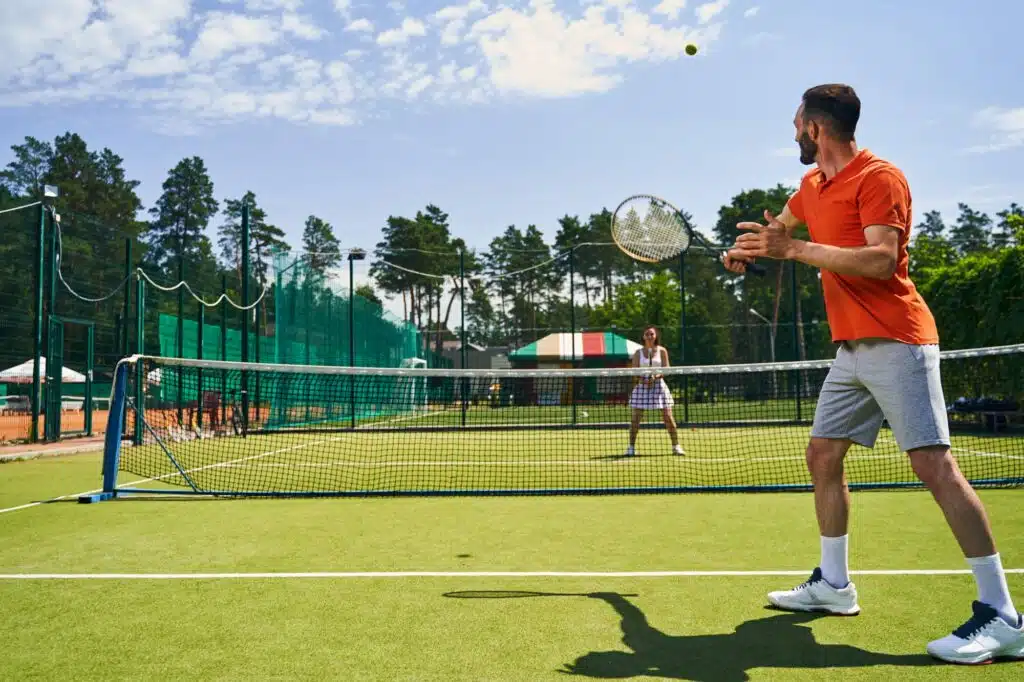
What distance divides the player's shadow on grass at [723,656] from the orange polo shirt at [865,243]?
3.73 feet

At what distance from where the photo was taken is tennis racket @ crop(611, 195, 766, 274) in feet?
24.9

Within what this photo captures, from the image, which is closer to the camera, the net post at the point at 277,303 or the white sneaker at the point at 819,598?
the white sneaker at the point at 819,598

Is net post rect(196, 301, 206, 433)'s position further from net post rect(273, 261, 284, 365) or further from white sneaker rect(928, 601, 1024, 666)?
white sneaker rect(928, 601, 1024, 666)

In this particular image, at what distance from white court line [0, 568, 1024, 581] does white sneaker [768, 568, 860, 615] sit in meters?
0.63

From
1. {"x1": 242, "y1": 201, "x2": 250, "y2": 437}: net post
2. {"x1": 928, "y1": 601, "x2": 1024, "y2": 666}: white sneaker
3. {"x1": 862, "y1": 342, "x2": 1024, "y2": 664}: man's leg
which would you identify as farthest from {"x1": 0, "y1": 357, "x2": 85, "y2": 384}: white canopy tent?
{"x1": 928, "y1": 601, "x2": 1024, "y2": 666}: white sneaker

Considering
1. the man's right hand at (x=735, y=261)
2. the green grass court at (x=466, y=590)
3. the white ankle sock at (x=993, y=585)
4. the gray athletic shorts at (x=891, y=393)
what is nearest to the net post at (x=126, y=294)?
the green grass court at (x=466, y=590)

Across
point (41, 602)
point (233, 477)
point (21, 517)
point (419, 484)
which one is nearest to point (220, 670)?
point (41, 602)

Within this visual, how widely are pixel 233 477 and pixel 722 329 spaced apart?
56.2 feet

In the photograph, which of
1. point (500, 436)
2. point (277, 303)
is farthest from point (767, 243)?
point (277, 303)

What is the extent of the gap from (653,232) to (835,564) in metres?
4.60

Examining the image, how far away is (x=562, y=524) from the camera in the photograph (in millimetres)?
5996

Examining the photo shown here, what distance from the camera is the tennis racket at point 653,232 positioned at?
24.9 ft

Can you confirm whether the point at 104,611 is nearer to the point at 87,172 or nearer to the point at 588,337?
the point at 588,337

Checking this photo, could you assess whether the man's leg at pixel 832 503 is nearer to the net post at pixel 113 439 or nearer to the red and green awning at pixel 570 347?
the net post at pixel 113 439
